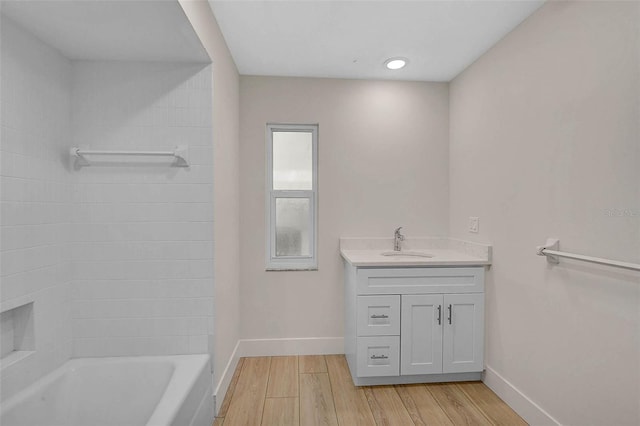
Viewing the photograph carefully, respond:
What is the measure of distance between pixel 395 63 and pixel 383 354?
83.9 inches

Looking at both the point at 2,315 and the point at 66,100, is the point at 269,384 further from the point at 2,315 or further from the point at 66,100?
the point at 66,100

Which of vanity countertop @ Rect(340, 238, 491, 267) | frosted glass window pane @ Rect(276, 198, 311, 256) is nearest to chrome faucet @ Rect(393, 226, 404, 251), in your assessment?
vanity countertop @ Rect(340, 238, 491, 267)

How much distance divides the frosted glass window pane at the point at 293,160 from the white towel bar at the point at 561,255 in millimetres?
1749

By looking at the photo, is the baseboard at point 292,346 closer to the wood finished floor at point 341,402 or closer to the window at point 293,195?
the wood finished floor at point 341,402

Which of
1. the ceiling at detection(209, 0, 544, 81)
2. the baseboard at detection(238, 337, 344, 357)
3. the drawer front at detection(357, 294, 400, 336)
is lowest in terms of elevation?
the baseboard at detection(238, 337, 344, 357)

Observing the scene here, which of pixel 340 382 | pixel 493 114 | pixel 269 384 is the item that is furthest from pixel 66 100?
pixel 493 114

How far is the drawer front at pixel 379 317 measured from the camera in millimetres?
2229

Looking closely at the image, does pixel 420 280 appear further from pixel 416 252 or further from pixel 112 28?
pixel 112 28

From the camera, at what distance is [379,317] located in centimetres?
224

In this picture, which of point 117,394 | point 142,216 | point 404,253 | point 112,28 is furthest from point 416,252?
point 112,28

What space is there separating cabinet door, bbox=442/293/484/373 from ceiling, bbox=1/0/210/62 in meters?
2.23

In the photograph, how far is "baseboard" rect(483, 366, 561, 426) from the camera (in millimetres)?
1765

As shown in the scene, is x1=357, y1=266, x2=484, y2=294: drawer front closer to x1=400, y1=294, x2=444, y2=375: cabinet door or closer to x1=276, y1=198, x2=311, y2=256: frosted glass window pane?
x1=400, y1=294, x2=444, y2=375: cabinet door

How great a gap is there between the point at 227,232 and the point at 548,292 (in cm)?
196
